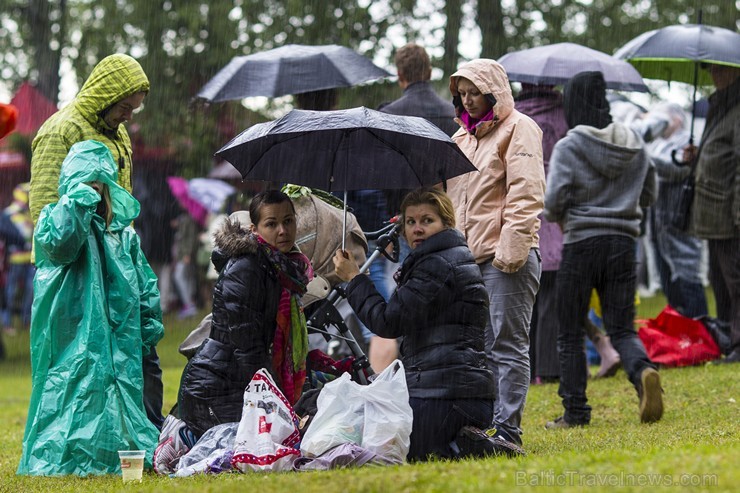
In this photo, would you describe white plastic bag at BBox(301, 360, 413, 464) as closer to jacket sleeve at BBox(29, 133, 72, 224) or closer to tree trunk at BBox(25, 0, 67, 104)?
jacket sleeve at BBox(29, 133, 72, 224)

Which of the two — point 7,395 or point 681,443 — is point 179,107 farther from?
point 681,443

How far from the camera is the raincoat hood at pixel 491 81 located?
703 cm

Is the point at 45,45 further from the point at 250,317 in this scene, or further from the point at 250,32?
the point at 250,317

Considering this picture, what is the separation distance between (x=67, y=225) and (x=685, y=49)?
220 inches

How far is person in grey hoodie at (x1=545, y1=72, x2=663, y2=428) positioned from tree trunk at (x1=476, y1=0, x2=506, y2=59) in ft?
29.4

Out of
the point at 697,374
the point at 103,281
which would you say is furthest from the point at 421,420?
the point at 697,374

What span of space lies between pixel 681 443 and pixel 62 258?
3.49 metres

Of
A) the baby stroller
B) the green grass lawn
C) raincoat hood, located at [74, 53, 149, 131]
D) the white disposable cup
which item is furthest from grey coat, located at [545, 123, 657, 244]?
the white disposable cup

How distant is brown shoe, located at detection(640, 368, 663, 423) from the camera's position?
25.7 feet

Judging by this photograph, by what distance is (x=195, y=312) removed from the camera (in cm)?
2320

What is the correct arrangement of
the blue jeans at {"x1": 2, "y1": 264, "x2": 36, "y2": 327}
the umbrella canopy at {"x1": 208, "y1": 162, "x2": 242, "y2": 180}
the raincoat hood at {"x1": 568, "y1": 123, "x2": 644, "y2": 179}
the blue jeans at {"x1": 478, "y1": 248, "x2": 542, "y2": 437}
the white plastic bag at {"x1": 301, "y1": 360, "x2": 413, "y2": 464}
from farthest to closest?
the umbrella canopy at {"x1": 208, "y1": 162, "x2": 242, "y2": 180}, the blue jeans at {"x1": 2, "y1": 264, "x2": 36, "y2": 327}, the raincoat hood at {"x1": 568, "y1": 123, "x2": 644, "y2": 179}, the blue jeans at {"x1": 478, "y1": 248, "x2": 542, "y2": 437}, the white plastic bag at {"x1": 301, "y1": 360, "x2": 413, "y2": 464}

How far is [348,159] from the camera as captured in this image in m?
7.05

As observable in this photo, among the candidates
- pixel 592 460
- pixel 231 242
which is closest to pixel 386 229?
pixel 231 242

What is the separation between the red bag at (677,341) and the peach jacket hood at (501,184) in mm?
4137
